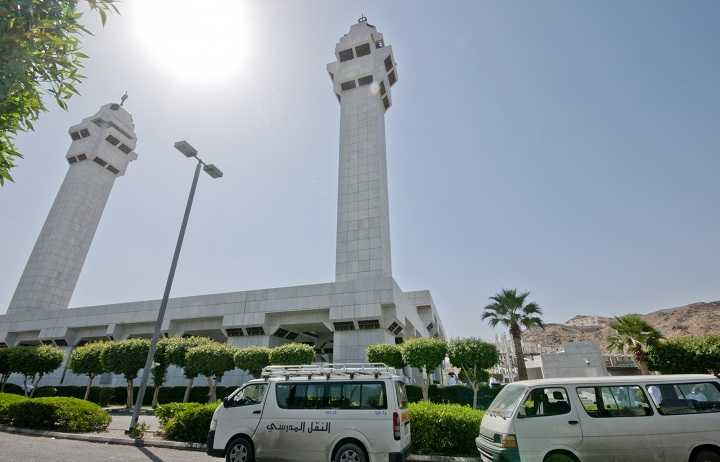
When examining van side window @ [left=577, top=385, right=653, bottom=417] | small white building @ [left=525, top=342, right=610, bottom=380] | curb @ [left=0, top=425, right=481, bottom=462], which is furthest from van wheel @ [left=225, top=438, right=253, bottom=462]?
small white building @ [left=525, top=342, right=610, bottom=380]

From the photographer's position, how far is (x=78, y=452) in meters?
10.1

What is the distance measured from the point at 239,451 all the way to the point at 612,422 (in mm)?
8518

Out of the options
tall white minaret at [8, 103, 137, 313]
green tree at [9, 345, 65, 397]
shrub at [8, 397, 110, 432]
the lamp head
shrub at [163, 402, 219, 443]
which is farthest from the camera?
tall white minaret at [8, 103, 137, 313]

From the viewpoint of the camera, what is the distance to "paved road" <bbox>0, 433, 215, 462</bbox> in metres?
9.28

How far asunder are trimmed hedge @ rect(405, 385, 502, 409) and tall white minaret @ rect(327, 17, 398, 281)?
11.6 metres

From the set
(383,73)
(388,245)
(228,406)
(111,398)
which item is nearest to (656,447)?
(228,406)

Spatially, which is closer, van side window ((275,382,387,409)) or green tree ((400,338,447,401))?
van side window ((275,382,387,409))

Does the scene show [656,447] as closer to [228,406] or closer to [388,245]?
[228,406]

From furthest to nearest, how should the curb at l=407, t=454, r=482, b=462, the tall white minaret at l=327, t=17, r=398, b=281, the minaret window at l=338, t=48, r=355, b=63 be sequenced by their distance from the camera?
the minaret window at l=338, t=48, r=355, b=63, the tall white minaret at l=327, t=17, r=398, b=281, the curb at l=407, t=454, r=482, b=462

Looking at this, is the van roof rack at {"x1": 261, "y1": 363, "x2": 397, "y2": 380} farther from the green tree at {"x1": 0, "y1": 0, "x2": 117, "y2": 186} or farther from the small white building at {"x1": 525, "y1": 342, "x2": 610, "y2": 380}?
the small white building at {"x1": 525, "y1": 342, "x2": 610, "y2": 380}

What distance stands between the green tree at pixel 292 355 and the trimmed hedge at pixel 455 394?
7574mm

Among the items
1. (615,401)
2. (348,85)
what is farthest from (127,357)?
(348,85)

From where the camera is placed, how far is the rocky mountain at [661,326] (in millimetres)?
87875

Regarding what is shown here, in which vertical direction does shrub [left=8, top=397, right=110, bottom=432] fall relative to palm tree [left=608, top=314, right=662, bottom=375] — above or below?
below
